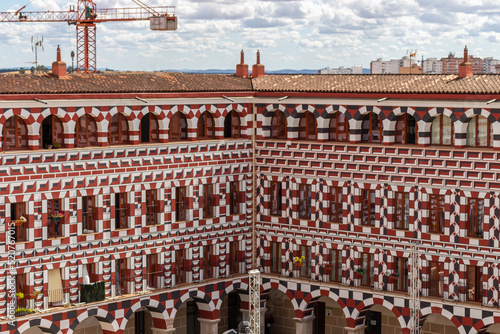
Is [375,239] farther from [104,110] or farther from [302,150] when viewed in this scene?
[104,110]

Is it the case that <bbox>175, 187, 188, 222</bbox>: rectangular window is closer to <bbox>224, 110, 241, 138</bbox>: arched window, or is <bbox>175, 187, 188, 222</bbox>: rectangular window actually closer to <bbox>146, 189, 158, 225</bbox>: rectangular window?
<bbox>146, 189, 158, 225</bbox>: rectangular window

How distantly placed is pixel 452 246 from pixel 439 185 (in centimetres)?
245

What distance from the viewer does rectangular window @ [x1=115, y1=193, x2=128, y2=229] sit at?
4459 centimetres

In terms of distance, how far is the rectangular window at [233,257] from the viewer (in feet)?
160

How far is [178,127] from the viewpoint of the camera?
4662 cm

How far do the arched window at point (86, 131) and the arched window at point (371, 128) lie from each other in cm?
1119

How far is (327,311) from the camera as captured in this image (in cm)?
5006

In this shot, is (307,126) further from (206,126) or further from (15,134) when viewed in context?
(15,134)

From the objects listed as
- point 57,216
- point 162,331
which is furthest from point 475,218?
point 57,216

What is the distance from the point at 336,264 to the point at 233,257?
474cm

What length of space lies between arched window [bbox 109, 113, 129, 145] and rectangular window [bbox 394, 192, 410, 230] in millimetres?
11292

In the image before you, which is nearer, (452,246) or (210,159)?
(452,246)

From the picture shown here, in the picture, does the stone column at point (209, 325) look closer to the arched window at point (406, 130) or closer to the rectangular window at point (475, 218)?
the arched window at point (406, 130)

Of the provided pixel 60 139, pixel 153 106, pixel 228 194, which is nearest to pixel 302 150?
pixel 228 194
